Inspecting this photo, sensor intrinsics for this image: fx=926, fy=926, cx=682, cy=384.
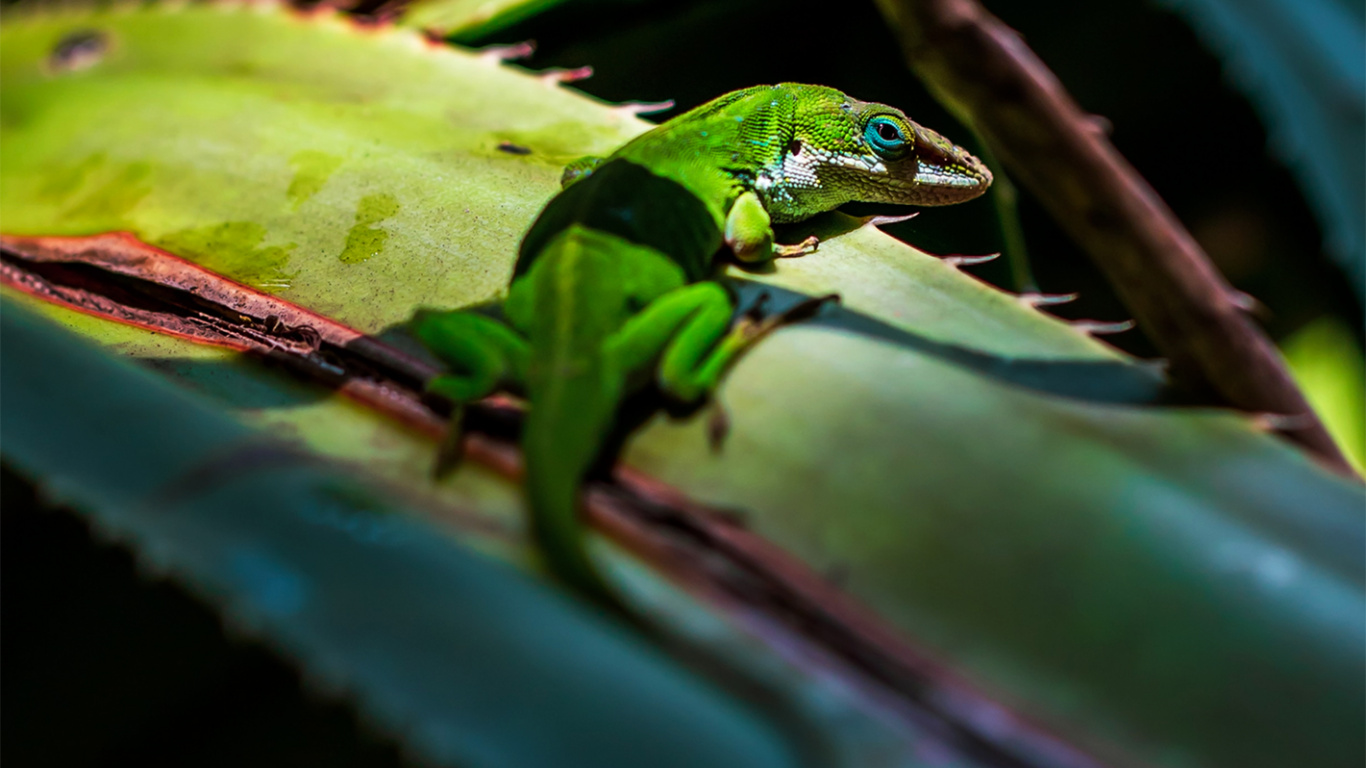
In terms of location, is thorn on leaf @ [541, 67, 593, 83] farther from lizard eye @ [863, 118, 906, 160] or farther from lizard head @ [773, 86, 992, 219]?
lizard eye @ [863, 118, 906, 160]

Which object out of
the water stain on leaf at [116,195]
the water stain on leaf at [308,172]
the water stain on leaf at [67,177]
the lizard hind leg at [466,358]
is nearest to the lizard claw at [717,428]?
the lizard hind leg at [466,358]

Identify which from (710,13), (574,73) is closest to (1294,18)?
(710,13)

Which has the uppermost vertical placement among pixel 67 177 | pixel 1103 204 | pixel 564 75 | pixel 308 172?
pixel 1103 204

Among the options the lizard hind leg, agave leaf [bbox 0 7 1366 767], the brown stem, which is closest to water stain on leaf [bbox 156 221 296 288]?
agave leaf [bbox 0 7 1366 767]

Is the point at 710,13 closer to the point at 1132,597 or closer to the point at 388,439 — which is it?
the point at 388,439

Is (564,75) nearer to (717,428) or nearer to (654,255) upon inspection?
(654,255)

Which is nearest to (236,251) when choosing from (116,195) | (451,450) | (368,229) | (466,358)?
(368,229)
